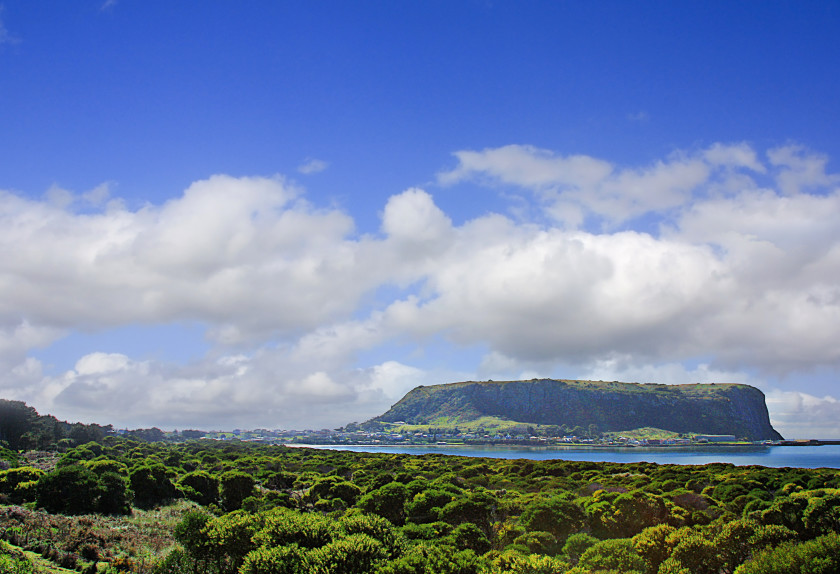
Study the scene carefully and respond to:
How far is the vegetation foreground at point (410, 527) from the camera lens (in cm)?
1513

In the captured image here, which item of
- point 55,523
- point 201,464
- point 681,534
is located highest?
point 681,534

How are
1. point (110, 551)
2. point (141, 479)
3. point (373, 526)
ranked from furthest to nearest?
point (141, 479) < point (110, 551) < point (373, 526)

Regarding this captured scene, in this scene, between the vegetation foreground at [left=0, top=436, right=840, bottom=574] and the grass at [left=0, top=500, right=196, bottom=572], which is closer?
the vegetation foreground at [left=0, top=436, right=840, bottom=574]

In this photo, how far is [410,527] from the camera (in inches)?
909

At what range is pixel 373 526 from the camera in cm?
1755

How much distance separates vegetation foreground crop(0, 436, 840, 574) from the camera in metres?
15.1

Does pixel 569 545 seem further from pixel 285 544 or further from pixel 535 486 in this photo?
pixel 535 486

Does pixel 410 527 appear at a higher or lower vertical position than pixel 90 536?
higher

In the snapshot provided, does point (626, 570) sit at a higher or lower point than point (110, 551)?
higher

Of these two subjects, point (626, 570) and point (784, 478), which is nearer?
point (626, 570)

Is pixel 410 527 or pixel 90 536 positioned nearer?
pixel 410 527

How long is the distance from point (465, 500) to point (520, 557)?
1345cm

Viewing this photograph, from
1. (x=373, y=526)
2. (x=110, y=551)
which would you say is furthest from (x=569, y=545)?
(x=110, y=551)

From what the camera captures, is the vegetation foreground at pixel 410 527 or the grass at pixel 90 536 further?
the grass at pixel 90 536
